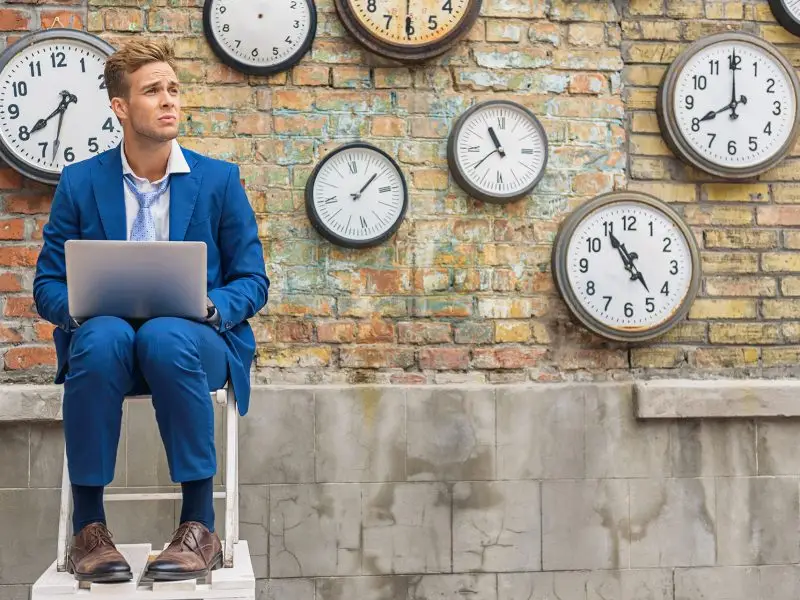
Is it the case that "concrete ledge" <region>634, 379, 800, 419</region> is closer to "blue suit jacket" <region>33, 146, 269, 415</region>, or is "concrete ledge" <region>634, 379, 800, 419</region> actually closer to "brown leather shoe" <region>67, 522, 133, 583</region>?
"blue suit jacket" <region>33, 146, 269, 415</region>

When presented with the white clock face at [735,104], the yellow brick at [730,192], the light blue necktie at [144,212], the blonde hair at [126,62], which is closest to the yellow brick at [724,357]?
the yellow brick at [730,192]

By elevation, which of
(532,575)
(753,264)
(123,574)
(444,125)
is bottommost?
(532,575)

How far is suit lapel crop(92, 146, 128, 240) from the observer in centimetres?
249

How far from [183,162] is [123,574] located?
941 millimetres

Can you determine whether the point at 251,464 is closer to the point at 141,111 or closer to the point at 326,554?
the point at 326,554

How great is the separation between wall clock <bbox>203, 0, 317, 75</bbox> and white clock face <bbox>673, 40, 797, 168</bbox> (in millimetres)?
1267

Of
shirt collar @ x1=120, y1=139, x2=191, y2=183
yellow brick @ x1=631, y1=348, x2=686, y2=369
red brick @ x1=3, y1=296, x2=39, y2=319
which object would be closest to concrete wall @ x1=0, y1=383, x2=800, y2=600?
yellow brick @ x1=631, y1=348, x2=686, y2=369

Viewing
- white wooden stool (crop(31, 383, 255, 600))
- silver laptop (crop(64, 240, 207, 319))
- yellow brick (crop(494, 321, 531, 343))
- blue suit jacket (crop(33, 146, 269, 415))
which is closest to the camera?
white wooden stool (crop(31, 383, 255, 600))

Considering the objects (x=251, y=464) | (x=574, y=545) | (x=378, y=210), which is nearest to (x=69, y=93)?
(x=378, y=210)

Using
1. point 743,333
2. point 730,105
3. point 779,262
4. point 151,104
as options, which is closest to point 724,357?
point 743,333

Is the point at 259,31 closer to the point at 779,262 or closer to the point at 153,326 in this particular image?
the point at 153,326

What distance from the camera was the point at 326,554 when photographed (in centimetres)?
354

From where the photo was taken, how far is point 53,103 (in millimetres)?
3467

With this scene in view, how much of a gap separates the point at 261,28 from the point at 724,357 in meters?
1.89
